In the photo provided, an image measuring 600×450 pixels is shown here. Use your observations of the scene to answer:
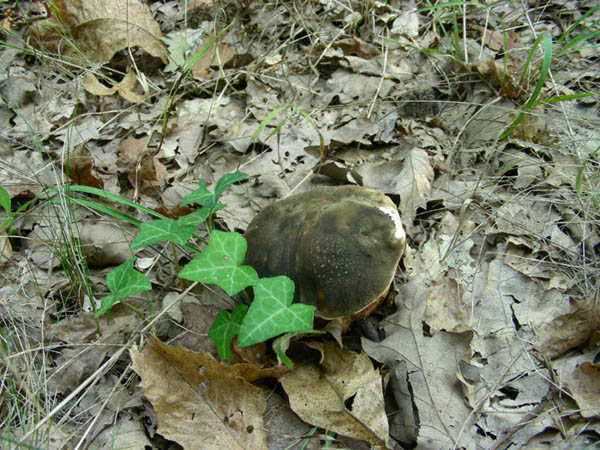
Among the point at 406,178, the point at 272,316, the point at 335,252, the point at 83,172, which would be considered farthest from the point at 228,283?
the point at 83,172

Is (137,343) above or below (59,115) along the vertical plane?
below

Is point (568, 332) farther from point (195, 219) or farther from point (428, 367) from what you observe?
point (195, 219)

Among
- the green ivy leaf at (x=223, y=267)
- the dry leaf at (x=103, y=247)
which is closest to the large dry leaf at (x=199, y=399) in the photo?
the green ivy leaf at (x=223, y=267)

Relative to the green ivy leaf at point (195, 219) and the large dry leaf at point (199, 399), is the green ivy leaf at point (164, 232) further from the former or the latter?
the large dry leaf at point (199, 399)

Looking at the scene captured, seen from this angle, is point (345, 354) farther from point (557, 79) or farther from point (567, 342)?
point (557, 79)

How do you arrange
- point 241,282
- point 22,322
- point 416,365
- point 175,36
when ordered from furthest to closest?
point 175,36 → point 22,322 → point 416,365 → point 241,282

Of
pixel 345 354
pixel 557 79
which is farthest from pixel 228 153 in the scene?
pixel 557 79

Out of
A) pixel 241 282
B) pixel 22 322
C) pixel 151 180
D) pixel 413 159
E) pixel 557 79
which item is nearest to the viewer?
pixel 241 282
